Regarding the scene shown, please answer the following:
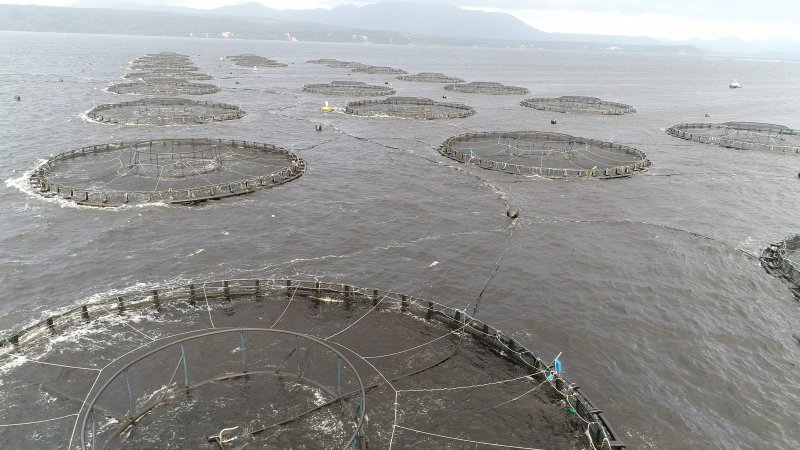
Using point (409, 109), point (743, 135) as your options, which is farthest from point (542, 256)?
point (743, 135)

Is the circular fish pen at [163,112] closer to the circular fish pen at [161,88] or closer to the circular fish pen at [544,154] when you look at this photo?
the circular fish pen at [161,88]

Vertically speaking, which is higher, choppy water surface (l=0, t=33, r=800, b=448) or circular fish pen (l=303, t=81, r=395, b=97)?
circular fish pen (l=303, t=81, r=395, b=97)

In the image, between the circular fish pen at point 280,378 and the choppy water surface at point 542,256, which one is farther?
the choppy water surface at point 542,256

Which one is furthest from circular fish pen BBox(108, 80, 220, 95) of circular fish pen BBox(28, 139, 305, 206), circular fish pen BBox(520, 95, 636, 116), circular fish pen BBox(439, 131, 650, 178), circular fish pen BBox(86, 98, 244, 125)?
circular fish pen BBox(520, 95, 636, 116)

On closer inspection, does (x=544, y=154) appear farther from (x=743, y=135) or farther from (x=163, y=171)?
(x=163, y=171)

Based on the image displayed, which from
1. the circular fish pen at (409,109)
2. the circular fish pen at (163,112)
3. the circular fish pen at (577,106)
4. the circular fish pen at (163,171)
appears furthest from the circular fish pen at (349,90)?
the circular fish pen at (163,171)

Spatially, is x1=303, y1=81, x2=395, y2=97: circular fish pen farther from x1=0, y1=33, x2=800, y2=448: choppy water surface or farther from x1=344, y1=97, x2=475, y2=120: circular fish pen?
x1=0, y1=33, x2=800, y2=448: choppy water surface
